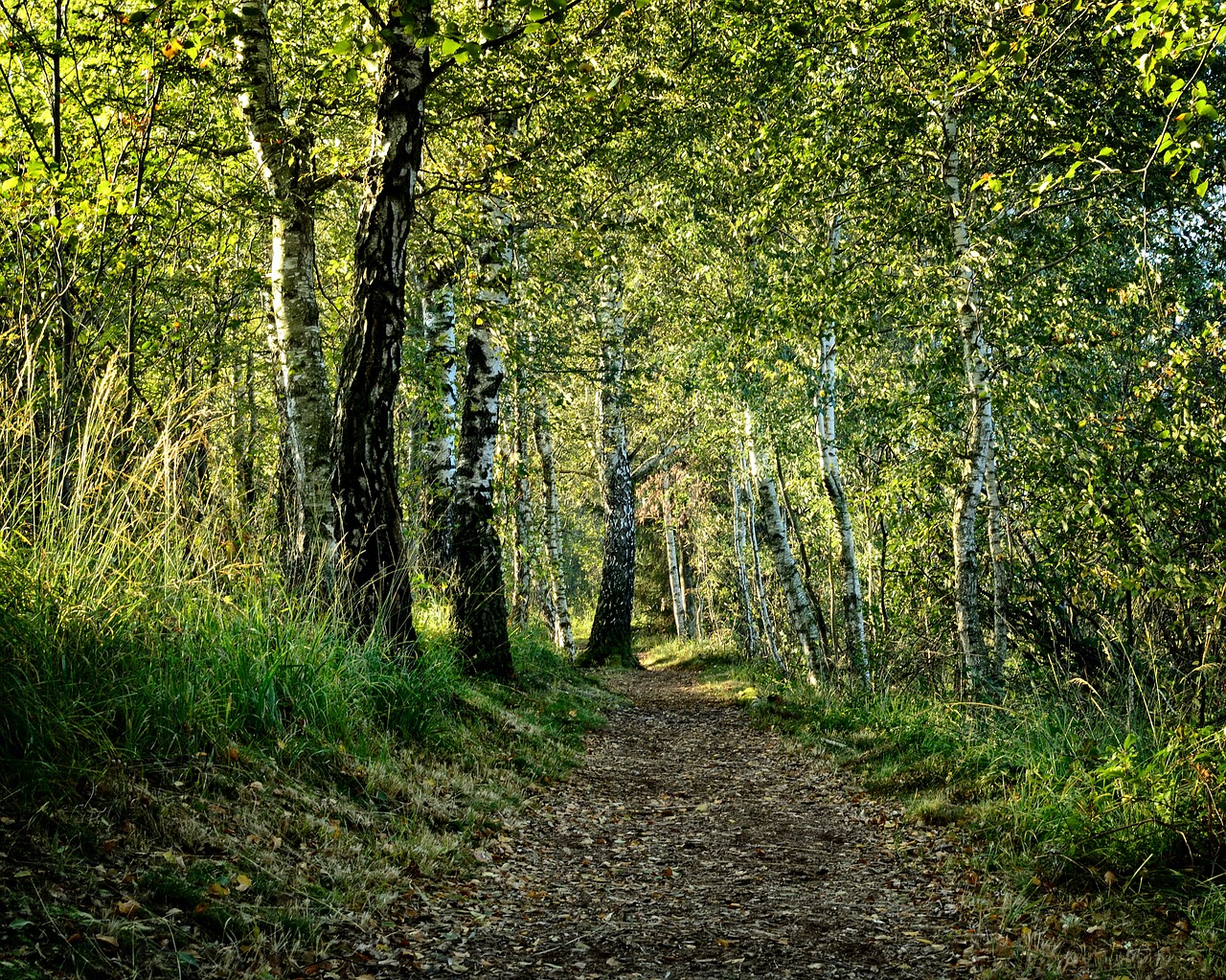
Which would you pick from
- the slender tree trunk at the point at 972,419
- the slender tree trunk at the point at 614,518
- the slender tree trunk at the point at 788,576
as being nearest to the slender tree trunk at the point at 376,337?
the slender tree trunk at the point at 972,419

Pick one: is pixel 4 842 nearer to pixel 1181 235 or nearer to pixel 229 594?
pixel 229 594

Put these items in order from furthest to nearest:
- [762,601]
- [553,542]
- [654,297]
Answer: [553,542]
[762,601]
[654,297]

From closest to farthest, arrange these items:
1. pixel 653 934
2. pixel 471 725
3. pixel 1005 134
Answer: pixel 653 934
pixel 471 725
pixel 1005 134

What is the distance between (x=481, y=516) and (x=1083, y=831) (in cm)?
729

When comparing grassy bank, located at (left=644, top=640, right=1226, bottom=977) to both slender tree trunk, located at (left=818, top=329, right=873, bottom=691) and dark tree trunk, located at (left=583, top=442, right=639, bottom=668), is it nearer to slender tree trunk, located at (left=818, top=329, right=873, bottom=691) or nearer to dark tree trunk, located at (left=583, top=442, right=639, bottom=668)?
slender tree trunk, located at (left=818, top=329, right=873, bottom=691)

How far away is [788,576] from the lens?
13727 mm

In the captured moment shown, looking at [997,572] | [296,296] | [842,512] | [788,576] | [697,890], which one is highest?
[296,296]

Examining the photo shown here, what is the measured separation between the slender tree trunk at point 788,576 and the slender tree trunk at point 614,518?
5011 mm

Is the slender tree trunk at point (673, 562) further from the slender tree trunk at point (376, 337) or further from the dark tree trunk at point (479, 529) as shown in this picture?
the slender tree trunk at point (376, 337)

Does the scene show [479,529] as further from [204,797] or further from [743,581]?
[743,581]

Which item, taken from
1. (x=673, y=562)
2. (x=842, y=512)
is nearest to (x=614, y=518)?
(x=842, y=512)

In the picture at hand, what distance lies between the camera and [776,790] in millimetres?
7867

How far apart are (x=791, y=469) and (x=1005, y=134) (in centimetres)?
870

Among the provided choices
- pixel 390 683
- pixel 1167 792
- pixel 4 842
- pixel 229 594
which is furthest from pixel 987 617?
pixel 4 842
